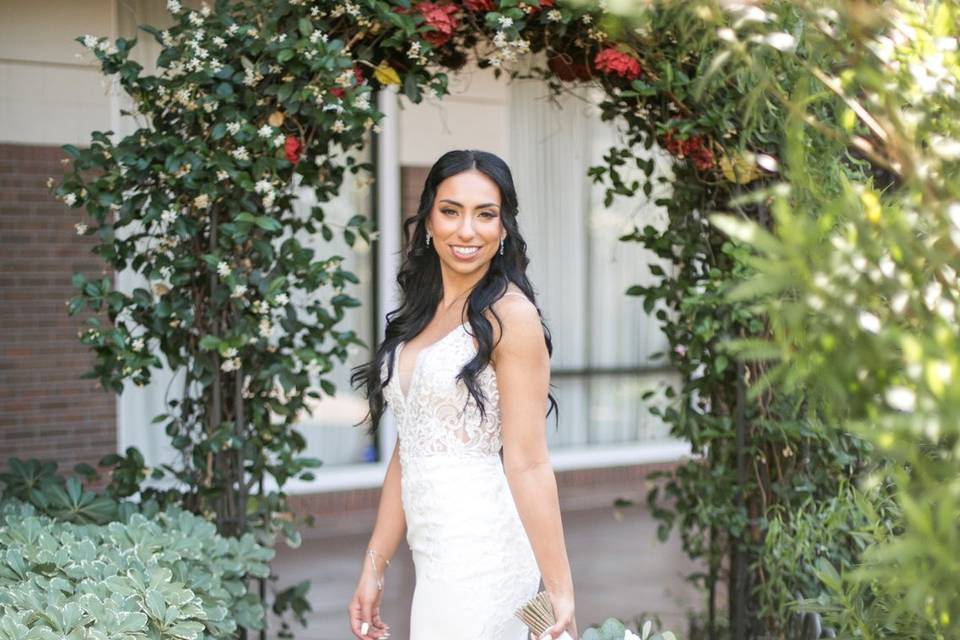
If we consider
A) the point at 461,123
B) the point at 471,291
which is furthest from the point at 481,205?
the point at 461,123

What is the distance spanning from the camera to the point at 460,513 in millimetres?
2826

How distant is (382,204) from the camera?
327 inches

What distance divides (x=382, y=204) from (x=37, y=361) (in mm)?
2647

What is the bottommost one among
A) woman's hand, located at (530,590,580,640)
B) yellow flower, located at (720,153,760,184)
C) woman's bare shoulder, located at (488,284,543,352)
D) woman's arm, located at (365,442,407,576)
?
woman's hand, located at (530,590,580,640)

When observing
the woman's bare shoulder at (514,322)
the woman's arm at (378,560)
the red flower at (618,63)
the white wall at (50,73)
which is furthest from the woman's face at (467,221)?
the white wall at (50,73)

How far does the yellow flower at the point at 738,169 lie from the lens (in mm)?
3881

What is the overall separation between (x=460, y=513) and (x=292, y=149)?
56.7 inches

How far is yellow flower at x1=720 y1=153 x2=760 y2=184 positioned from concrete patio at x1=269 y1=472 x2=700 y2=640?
2234 millimetres

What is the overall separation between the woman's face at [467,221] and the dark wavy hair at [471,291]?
2 centimetres

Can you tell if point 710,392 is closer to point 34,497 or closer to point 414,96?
point 414,96

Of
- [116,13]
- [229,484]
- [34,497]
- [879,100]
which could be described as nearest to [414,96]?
[229,484]

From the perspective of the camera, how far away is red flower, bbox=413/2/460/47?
11.8 feet

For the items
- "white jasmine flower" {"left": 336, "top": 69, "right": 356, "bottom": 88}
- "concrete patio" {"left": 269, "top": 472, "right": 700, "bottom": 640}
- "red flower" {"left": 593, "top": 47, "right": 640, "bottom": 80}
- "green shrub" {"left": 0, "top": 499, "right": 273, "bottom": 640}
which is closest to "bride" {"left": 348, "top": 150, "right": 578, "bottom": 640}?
"green shrub" {"left": 0, "top": 499, "right": 273, "bottom": 640}

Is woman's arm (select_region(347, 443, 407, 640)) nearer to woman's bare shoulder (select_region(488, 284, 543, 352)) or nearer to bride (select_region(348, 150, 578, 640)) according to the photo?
bride (select_region(348, 150, 578, 640))
